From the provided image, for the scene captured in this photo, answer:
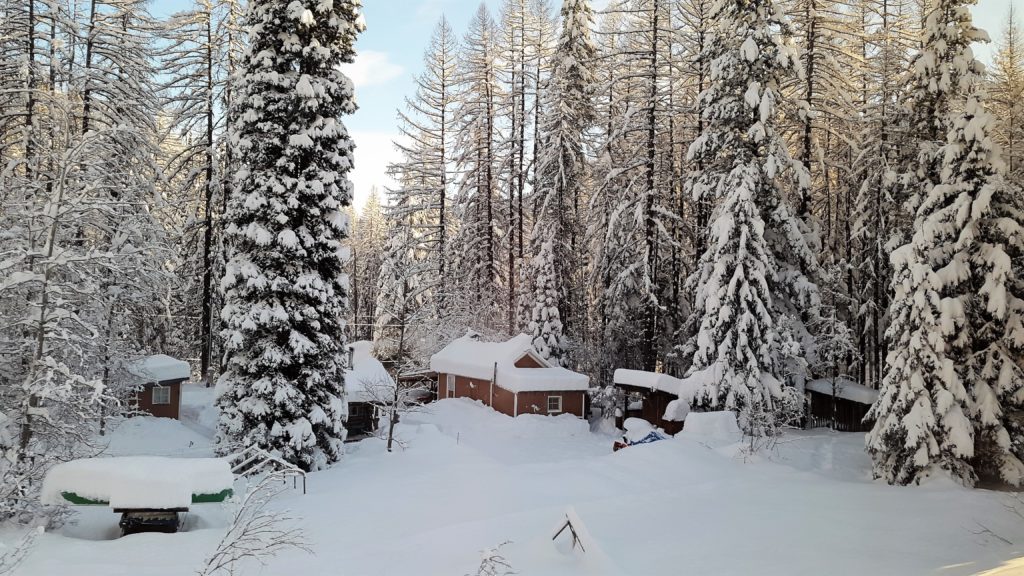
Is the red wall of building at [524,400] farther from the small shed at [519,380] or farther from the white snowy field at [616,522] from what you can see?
the white snowy field at [616,522]

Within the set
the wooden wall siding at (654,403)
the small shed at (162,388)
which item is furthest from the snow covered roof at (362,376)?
the wooden wall siding at (654,403)

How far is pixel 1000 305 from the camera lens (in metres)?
14.4

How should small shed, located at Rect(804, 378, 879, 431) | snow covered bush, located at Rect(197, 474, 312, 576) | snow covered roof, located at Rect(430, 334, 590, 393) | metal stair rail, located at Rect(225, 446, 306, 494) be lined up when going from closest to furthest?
snow covered bush, located at Rect(197, 474, 312, 576) < metal stair rail, located at Rect(225, 446, 306, 494) < small shed, located at Rect(804, 378, 879, 431) < snow covered roof, located at Rect(430, 334, 590, 393)

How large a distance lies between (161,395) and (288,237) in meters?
12.2

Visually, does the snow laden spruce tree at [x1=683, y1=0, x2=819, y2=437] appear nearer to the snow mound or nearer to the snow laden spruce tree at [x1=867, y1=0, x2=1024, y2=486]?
the snow laden spruce tree at [x1=867, y1=0, x2=1024, y2=486]

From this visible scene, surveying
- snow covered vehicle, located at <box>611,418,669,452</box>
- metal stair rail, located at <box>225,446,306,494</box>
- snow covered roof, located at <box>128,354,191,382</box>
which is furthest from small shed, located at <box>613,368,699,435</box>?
snow covered roof, located at <box>128,354,191,382</box>

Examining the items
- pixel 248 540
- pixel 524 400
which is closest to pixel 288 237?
pixel 248 540

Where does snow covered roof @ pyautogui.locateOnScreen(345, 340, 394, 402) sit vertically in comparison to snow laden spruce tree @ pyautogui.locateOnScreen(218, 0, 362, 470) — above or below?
below

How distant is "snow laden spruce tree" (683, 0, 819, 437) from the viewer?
20.0m

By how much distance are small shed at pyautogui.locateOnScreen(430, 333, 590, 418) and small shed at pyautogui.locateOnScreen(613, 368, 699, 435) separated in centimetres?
206

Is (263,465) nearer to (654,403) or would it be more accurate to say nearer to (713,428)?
(713,428)

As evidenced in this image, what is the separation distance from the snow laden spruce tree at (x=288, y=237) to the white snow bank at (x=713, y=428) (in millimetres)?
10882

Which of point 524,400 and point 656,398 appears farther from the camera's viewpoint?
point 524,400

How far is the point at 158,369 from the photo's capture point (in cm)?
2380
